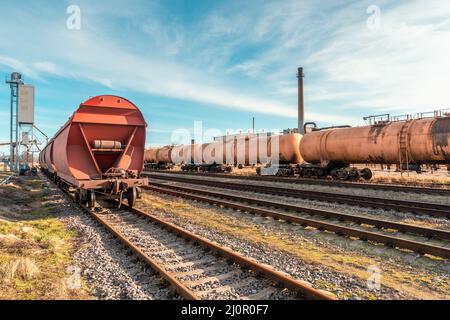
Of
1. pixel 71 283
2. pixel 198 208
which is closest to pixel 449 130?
pixel 198 208

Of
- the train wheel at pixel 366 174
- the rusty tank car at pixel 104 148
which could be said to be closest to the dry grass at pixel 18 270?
the rusty tank car at pixel 104 148

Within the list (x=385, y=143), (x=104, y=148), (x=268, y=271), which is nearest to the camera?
A: (x=268, y=271)

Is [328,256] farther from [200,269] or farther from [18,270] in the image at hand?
[18,270]

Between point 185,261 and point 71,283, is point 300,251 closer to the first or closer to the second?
point 185,261

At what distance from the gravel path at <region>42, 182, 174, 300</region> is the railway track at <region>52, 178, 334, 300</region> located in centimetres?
16

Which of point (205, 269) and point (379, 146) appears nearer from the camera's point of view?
point (205, 269)

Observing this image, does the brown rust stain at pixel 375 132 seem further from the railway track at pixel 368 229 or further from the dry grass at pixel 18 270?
the dry grass at pixel 18 270

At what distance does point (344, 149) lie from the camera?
20.9 meters

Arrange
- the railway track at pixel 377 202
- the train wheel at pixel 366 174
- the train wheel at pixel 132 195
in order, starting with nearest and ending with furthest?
the railway track at pixel 377 202 < the train wheel at pixel 132 195 < the train wheel at pixel 366 174

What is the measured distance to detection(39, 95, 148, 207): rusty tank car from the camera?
10.3 m

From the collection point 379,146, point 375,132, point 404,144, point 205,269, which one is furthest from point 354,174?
point 205,269

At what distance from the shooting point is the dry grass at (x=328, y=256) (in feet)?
15.5

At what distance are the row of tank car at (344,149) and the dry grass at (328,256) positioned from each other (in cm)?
1235

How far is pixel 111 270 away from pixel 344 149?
18.7 metres
